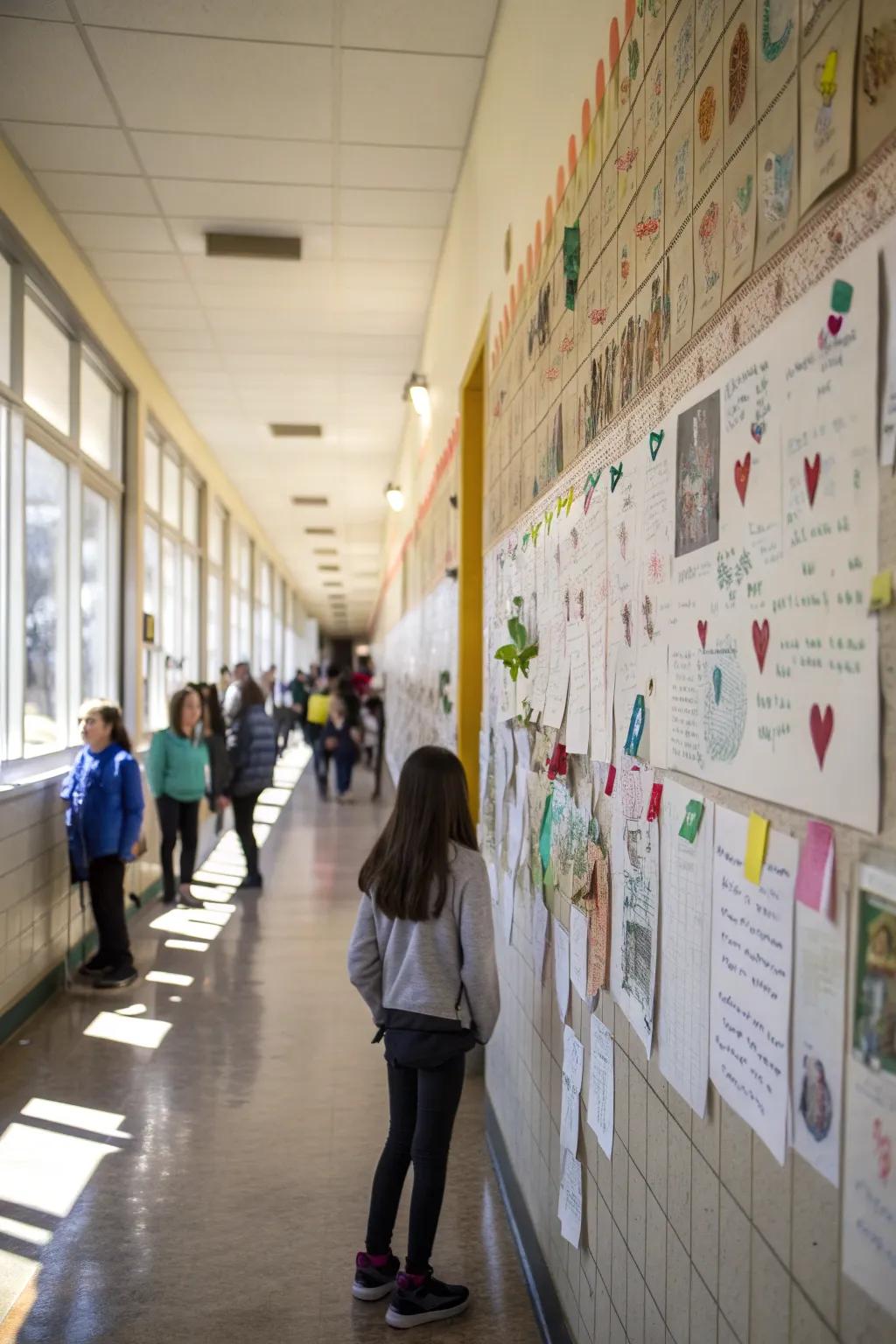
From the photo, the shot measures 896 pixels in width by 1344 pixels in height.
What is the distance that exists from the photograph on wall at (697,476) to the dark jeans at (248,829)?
584 cm

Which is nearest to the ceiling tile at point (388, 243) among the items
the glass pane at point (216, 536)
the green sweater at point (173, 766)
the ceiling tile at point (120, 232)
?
the ceiling tile at point (120, 232)

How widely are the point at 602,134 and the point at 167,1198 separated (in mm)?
2923

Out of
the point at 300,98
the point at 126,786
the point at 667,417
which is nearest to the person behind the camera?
the point at 667,417

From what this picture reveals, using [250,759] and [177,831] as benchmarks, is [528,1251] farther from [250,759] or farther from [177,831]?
[250,759]

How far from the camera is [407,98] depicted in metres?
3.85

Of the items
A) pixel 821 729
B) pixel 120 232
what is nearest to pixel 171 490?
pixel 120 232

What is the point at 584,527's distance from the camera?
79.0 inches

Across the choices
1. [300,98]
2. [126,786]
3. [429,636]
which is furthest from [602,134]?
[429,636]

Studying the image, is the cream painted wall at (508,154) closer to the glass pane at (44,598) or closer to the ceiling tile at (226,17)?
the ceiling tile at (226,17)

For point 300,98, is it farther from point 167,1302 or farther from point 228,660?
point 228,660

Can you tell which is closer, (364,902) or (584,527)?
(584,527)

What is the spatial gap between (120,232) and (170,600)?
13.4ft

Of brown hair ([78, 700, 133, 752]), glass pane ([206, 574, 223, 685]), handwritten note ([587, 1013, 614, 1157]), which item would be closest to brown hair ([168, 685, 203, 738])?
brown hair ([78, 700, 133, 752])

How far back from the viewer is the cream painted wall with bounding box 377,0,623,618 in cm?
219
